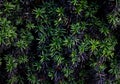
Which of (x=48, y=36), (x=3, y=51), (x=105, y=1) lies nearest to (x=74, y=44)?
(x=48, y=36)

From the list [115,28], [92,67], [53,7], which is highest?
[53,7]

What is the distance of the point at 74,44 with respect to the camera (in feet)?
11.4

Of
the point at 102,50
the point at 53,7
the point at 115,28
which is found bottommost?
the point at 102,50

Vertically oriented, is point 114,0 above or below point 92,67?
above

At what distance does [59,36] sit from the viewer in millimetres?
3514

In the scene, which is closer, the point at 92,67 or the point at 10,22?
the point at 10,22

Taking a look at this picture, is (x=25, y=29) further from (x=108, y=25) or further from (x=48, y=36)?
(x=108, y=25)

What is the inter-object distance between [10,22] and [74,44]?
0.77m

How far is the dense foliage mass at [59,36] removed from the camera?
3.42 m

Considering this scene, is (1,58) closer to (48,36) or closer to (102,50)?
(48,36)

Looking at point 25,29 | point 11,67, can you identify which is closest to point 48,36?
point 25,29

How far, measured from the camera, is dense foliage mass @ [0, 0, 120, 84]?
342cm

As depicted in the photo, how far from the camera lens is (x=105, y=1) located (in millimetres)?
3424

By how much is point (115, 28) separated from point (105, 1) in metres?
0.34
